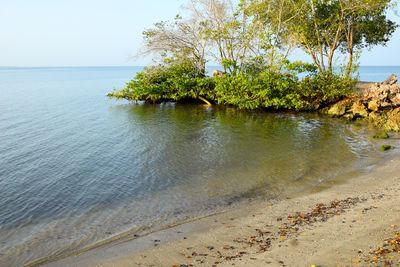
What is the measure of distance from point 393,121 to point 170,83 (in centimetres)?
2118

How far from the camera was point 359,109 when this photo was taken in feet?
102

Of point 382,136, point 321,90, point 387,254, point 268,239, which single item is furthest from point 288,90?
point 387,254

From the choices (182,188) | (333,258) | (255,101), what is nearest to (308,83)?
(255,101)

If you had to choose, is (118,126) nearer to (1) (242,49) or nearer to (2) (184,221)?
(1) (242,49)

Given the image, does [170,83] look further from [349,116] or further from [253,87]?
[349,116]

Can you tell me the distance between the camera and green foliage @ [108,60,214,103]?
3947cm

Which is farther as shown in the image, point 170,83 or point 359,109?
point 170,83

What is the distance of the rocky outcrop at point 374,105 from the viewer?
2966cm

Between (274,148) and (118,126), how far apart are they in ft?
43.2

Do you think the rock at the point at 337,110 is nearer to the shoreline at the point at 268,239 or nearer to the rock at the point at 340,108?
the rock at the point at 340,108

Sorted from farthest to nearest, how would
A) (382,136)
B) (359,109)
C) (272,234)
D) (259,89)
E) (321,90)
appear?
(259,89) → (321,90) → (359,109) → (382,136) → (272,234)

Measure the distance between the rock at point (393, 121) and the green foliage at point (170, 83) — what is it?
1677 cm

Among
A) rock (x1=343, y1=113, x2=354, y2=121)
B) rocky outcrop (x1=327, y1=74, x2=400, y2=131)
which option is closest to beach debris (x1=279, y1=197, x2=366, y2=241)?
rocky outcrop (x1=327, y1=74, x2=400, y2=131)

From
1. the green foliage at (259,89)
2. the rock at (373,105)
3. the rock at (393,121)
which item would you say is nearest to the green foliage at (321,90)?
the green foliage at (259,89)
